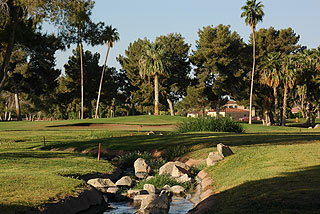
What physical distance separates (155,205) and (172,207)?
1.08 metres

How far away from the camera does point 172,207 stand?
520 inches

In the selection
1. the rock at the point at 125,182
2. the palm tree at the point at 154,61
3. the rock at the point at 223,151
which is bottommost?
the rock at the point at 125,182

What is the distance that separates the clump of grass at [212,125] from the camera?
1377 inches

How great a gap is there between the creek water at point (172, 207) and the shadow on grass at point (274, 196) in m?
1.35

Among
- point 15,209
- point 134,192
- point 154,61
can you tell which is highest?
point 154,61

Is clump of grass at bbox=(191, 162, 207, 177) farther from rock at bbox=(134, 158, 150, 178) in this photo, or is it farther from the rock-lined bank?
rock at bbox=(134, 158, 150, 178)

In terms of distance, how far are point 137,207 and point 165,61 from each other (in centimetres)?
7267

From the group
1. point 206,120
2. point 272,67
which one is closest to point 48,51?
point 272,67

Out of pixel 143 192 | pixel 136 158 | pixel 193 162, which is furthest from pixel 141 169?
pixel 143 192

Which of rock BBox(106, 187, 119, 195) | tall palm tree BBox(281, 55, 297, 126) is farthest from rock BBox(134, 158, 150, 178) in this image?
tall palm tree BBox(281, 55, 297, 126)

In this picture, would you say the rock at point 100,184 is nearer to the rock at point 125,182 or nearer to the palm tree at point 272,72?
the rock at point 125,182

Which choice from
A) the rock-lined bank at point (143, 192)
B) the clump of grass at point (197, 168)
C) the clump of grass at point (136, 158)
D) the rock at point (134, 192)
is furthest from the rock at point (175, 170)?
the rock at point (134, 192)

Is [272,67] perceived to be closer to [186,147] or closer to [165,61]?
[165,61]

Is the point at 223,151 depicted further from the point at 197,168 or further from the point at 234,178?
the point at 234,178
